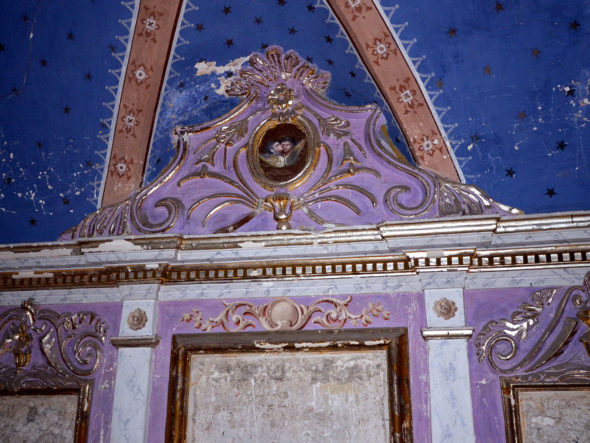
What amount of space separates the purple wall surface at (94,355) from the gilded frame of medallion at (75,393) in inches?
1.1

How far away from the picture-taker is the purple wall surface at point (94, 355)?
12.9 ft

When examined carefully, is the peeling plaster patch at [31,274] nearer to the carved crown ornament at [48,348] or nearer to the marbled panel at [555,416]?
the carved crown ornament at [48,348]

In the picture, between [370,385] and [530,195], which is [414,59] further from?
[370,385]

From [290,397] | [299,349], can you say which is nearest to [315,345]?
[299,349]

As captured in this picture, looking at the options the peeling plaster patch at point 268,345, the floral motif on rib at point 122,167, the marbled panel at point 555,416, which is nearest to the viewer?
the marbled panel at point 555,416

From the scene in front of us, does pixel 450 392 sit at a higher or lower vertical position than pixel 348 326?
lower

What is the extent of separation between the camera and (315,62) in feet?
14.3

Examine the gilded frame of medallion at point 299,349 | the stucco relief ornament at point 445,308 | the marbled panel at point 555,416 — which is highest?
the stucco relief ornament at point 445,308

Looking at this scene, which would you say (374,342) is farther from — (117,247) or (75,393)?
(75,393)

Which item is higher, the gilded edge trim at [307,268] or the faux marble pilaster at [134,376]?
the gilded edge trim at [307,268]

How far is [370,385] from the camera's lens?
3682 millimetres

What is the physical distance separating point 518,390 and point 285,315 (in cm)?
139

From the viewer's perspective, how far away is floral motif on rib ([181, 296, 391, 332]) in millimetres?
3830

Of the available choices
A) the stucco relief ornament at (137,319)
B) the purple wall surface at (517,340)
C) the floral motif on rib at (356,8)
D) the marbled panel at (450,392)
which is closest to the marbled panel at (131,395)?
the stucco relief ornament at (137,319)
